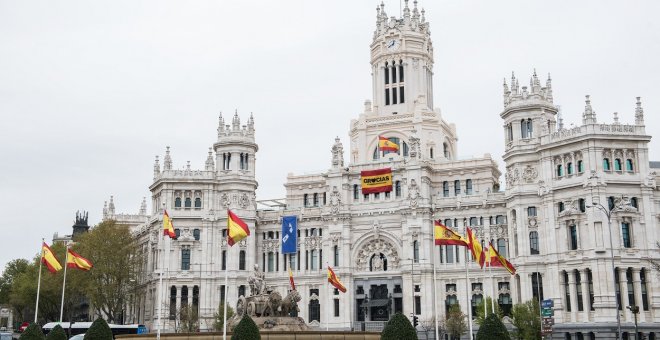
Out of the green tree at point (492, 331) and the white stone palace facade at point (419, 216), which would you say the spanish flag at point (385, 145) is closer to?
the white stone palace facade at point (419, 216)

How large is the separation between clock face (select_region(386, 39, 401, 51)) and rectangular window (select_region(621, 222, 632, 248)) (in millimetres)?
46944

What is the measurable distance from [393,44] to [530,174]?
3638cm

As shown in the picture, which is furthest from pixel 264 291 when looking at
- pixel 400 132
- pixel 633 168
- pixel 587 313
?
pixel 400 132

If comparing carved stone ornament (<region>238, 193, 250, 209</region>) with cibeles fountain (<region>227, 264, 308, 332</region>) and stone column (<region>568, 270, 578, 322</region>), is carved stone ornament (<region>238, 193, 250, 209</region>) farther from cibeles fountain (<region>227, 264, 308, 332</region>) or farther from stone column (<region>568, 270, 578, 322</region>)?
cibeles fountain (<region>227, 264, 308, 332</region>)

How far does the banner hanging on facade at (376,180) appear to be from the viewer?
97.1m

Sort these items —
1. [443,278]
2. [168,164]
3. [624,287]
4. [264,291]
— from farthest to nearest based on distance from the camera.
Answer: [168,164], [443,278], [624,287], [264,291]

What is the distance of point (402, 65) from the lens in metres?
112

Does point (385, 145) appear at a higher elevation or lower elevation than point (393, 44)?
lower

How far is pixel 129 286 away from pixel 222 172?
23503 mm

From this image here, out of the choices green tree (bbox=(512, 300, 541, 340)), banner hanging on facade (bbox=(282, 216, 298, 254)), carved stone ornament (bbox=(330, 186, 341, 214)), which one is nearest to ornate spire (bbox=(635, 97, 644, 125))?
green tree (bbox=(512, 300, 541, 340))

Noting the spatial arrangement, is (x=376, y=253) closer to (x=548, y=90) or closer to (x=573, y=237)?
(x=573, y=237)

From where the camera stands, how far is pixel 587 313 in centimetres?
7794

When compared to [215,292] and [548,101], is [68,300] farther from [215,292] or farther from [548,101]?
[548,101]


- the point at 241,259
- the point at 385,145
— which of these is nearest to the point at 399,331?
the point at 385,145
